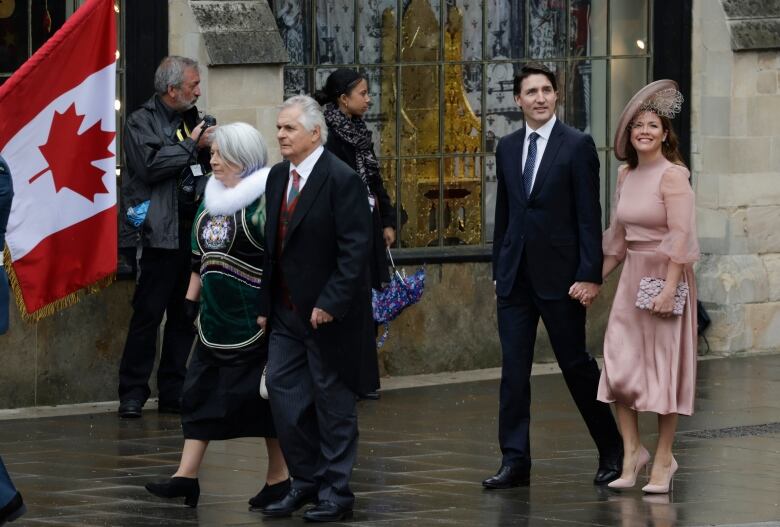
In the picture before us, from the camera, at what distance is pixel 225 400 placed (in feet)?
29.1

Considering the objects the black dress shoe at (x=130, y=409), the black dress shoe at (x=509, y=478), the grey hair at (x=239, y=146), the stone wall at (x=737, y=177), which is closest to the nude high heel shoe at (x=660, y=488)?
the black dress shoe at (x=509, y=478)

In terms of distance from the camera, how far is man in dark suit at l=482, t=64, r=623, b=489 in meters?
9.41

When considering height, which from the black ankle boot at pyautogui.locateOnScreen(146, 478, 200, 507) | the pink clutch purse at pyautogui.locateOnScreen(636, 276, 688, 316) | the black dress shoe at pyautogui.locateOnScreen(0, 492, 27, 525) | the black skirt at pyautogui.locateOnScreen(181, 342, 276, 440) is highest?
the pink clutch purse at pyautogui.locateOnScreen(636, 276, 688, 316)

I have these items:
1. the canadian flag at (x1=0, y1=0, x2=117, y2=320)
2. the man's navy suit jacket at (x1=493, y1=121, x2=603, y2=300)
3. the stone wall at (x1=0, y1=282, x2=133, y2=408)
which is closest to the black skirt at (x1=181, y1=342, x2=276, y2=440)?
the man's navy suit jacket at (x1=493, y1=121, x2=603, y2=300)

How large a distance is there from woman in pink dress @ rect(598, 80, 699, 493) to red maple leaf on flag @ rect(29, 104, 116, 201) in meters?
3.03

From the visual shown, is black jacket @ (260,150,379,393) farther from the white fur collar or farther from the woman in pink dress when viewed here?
the woman in pink dress

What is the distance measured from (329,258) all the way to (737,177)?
6050 millimetres

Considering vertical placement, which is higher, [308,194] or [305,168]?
[305,168]

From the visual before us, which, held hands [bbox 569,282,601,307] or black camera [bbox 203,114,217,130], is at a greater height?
black camera [bbox 203,114,217,130]

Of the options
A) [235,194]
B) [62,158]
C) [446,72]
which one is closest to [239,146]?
[235,194]

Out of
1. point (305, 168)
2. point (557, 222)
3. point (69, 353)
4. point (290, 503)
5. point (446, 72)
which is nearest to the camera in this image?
point (290, 503)

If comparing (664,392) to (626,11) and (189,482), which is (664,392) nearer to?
(189,482)

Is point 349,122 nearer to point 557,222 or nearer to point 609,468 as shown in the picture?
point 557,222

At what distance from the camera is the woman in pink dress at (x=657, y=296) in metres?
9.24
